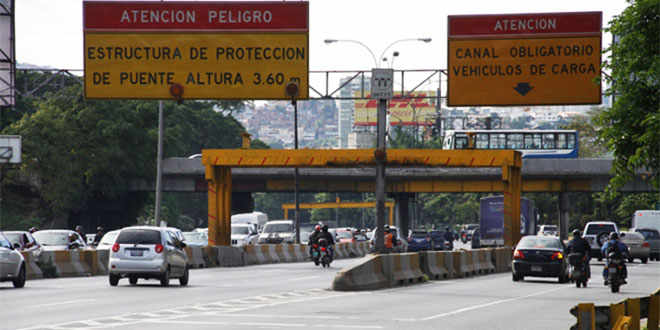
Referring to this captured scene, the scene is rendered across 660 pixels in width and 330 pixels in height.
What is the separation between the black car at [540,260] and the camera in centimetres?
3438

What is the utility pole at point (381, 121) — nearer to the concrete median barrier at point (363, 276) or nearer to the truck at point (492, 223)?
the concrete median barrier at point (363, 276)

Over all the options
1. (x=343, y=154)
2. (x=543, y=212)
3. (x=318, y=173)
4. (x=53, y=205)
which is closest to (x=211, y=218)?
(x=343, y=154)

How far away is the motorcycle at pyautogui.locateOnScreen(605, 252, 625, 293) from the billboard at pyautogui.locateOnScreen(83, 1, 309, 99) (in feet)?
28.8

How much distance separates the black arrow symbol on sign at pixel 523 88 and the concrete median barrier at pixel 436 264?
7.16 meters

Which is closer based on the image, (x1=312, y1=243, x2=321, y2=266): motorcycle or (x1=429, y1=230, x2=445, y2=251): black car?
(x1=312, y1=243, x2=321, y2=266): motorcycle

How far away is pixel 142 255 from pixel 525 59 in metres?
10.8

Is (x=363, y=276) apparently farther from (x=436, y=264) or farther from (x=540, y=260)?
(x=540, y=260)

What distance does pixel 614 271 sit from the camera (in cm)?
2873

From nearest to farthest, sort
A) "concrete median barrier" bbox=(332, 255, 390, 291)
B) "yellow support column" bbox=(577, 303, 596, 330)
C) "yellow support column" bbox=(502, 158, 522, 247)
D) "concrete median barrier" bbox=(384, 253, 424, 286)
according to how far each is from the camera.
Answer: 1. "yellow support column" bbox=(577, 303, 596, 330)
2. "concrete median barrier" bbox=(332, 255, 390, 291)
3. "concrete median barrier" bbox=(384, 253, 424, 286)
4. "yellow support column" bbox=(502, 158, 522, 247)

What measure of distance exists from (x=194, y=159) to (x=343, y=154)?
3265 centimetres

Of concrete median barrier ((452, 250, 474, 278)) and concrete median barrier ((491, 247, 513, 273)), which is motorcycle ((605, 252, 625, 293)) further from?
concrete median barrier ((491, 247, 513, 273))

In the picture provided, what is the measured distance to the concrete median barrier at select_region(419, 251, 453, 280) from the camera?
3460 cm

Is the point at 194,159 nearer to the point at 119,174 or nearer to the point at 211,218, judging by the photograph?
the point at 119,174

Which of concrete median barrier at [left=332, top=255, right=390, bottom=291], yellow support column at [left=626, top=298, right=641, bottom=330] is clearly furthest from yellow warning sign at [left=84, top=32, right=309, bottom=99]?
yellow support column at [left=626, top=298, right=641, bottom=330]
